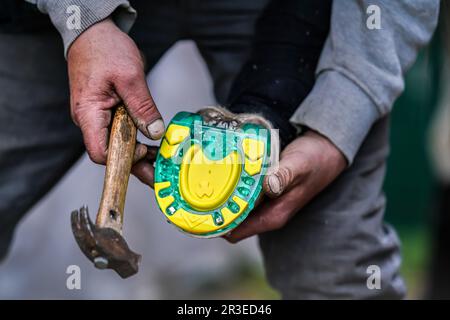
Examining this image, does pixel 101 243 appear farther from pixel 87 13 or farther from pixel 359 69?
pixel 359 69

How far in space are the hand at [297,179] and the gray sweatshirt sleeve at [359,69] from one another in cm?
2

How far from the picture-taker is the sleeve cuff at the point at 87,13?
3.11 ft

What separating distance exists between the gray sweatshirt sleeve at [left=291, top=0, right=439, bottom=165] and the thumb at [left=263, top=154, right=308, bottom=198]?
8 centimetres

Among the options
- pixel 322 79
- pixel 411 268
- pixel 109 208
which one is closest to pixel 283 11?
pixel 322 79

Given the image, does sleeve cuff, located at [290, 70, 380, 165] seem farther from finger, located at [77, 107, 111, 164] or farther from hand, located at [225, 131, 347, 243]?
finger, located at [77, 107, 111, 164]

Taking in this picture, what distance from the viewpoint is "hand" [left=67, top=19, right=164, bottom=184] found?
926 millimetres

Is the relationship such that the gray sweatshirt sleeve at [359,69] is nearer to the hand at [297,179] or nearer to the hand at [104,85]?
the hand at [297,179]

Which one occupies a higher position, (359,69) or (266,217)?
(359,69)

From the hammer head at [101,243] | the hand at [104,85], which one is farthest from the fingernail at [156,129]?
the hammer head at [101,243]

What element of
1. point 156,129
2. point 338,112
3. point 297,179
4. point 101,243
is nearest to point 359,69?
point 338,112

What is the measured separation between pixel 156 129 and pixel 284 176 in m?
0.17

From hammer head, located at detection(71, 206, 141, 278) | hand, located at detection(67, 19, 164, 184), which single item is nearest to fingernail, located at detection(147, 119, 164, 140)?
hand, located at detection(67, 19, 164, 184)

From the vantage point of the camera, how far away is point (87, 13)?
3.11 ft

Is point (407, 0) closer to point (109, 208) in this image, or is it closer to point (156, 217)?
point (109, 208)
